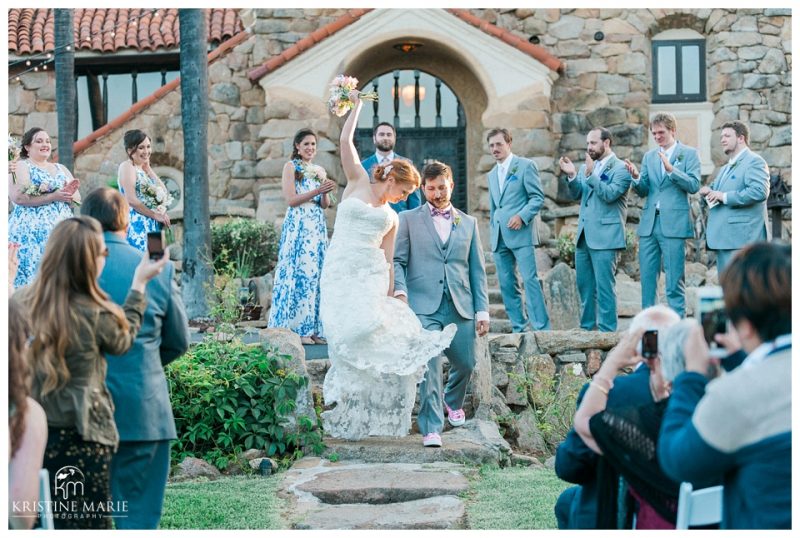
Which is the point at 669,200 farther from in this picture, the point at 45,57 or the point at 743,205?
the point at 45,57

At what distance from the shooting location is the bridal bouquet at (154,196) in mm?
8070

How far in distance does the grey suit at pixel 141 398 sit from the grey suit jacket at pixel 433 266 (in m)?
2.90

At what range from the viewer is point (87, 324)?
365 cm

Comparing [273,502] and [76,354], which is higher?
[76,354]

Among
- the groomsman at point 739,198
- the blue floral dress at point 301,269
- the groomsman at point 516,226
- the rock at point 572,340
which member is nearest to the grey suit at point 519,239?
the groomsman at point 516,226

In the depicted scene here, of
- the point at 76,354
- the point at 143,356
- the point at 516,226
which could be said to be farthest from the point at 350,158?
the point at 76,354

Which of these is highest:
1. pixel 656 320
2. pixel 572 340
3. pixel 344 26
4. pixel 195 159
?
pixel 344 26

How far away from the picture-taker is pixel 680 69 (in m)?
15.3

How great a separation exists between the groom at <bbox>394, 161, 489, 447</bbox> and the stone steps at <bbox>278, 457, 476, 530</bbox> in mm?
980

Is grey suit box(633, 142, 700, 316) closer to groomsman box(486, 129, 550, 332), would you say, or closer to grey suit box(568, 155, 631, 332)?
grey suit box(568, 155, 631, 332)

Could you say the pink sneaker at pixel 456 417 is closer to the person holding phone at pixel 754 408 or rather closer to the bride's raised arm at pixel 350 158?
the bride's raised arm at pixel 350 158

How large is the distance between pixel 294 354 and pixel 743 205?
385 centimetres

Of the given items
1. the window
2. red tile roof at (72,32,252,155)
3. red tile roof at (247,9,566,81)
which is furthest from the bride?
the window

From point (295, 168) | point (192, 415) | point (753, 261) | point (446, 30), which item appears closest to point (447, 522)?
point (192, 415)
